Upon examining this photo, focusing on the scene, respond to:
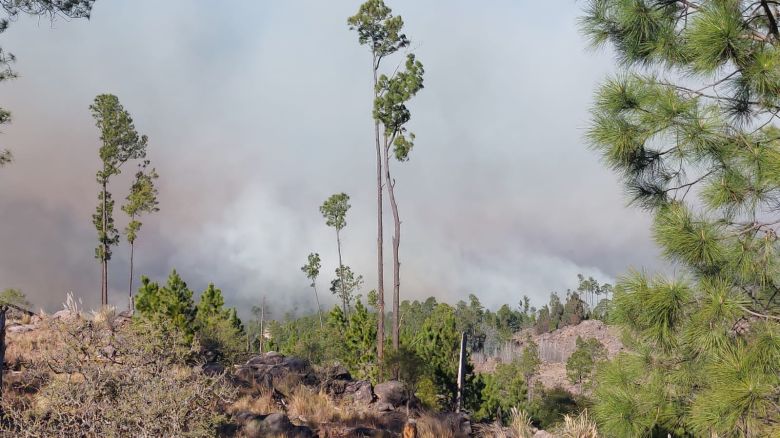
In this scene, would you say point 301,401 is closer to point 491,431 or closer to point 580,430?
point 491,431

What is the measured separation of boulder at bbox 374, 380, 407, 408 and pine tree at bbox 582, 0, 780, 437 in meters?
8.48

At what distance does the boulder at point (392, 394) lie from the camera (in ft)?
49.0

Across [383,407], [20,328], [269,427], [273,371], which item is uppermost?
[20,328]

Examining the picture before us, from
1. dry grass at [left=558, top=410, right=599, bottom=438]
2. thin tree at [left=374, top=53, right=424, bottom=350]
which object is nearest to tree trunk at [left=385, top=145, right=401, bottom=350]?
thin tree at [left=374, top=53, right=424, bottom=350]

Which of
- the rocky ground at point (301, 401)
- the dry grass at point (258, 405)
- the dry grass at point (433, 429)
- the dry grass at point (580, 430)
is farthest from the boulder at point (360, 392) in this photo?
the dry grass at point (580, 430)

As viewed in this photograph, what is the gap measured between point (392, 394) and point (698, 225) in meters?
10.5

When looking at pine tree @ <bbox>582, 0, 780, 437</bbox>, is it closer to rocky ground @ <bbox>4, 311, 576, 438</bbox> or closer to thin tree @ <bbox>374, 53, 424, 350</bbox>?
rocky ground @ <bbox>4, 311, 576, 438</bbox>

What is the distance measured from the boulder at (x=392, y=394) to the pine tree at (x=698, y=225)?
8.48 m

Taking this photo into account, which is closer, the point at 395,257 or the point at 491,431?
the point at 491,431

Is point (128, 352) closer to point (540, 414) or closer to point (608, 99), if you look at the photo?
point (608, 99)

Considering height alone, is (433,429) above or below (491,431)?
above

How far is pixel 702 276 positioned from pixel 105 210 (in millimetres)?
34446

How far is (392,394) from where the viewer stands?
49.7 feet

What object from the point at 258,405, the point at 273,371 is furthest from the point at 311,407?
the point at 273,371
